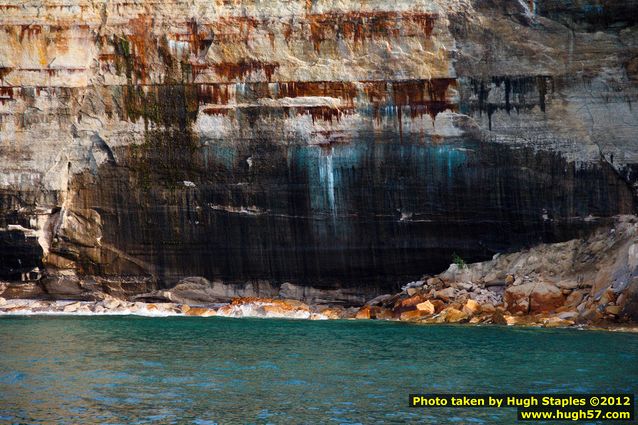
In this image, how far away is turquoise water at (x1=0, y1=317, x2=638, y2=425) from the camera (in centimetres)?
1229

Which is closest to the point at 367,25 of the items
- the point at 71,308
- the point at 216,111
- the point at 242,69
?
the point at 242,69

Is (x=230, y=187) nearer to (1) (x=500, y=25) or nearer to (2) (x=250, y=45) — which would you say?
(2) (x=250, y=45)

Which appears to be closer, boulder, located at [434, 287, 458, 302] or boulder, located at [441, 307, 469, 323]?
boulder, located at [441, 307, 469, 323]

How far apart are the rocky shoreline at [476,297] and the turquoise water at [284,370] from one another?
1.32m

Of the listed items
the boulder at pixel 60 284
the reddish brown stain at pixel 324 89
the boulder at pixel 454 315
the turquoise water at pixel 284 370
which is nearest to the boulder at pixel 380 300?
the boulder at pixel 454 315

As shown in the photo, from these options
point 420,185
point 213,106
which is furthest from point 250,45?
point 420,185

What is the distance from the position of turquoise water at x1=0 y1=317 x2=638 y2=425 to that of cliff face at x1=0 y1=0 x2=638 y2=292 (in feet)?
Result: 13.9

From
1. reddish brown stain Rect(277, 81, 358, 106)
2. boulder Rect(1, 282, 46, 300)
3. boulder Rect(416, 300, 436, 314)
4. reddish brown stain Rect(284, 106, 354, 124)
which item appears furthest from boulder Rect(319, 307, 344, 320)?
boulder Rect(1, 282, 46, 300)

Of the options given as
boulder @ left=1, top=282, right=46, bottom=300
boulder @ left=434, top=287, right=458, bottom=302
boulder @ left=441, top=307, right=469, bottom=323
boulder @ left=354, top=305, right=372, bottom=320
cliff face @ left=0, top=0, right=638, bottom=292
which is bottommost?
boulder @ left=354, top=305, right=372, bottom=320

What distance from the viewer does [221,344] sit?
18.5 metres

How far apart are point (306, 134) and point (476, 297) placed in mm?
5955

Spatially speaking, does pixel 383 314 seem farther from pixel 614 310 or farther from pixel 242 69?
pixel 242 69

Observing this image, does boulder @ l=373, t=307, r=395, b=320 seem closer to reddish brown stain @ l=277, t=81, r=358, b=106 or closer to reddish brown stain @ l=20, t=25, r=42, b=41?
reddish brown stain @ l=277, t=81, r=358, b=106

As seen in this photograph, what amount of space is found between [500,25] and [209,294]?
10.2m
